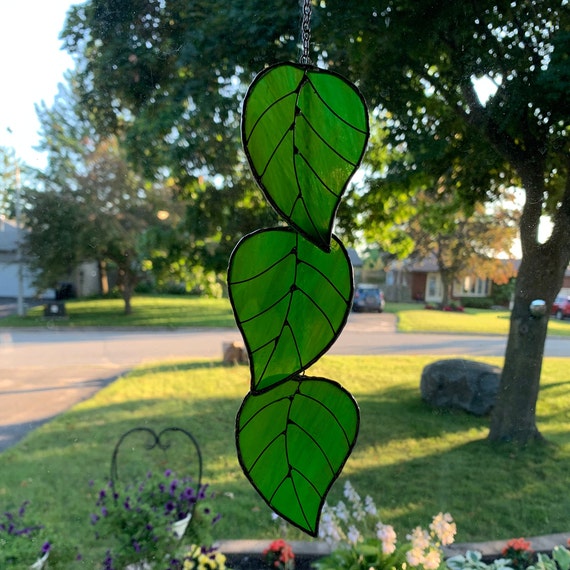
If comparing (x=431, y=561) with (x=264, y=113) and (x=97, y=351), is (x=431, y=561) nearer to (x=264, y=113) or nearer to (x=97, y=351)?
(x=264, y=113)

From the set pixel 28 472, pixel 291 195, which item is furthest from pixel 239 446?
pixel 28 472

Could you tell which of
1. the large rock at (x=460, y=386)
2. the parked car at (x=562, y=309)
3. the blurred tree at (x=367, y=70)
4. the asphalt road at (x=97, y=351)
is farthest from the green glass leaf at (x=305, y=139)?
the large rock at (x=460, y=386)

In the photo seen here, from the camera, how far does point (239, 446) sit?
0.53 meters

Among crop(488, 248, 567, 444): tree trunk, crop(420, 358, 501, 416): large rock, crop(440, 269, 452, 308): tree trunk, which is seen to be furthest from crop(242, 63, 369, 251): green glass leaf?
crop(420, 358, 501, 416): large rock

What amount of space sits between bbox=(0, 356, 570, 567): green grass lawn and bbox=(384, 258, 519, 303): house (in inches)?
22.8

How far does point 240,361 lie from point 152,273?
124 cm

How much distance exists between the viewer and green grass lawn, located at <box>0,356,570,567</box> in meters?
2.19

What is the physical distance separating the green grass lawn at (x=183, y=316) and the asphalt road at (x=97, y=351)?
0.13 metres

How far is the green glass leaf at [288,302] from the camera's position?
1.58 feet

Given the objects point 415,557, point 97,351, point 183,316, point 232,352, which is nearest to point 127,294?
point 183,316

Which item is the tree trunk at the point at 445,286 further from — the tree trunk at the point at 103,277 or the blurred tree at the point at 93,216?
the tree trunk at the point at 103,277

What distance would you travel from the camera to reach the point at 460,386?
3305 mm

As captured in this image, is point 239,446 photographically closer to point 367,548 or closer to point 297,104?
point 297,104

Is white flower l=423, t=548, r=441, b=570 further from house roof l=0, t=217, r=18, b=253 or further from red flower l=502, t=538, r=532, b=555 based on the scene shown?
house roof l=0, t=217, r=18, b=253
